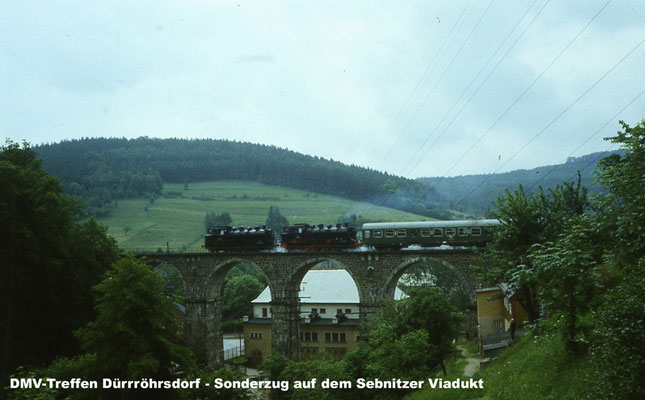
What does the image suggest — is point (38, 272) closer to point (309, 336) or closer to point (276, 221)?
point (309, 336)

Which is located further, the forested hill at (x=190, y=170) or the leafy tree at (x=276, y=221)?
the forested hill at (x=190, y=170)

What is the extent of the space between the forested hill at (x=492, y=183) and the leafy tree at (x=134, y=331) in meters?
82.3

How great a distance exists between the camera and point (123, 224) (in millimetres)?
93250

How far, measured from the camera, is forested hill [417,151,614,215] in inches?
3684

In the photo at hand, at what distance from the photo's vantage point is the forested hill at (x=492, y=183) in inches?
3684

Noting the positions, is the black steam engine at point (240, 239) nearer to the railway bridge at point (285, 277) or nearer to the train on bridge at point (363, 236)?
the train on bridge at point (363, 236)

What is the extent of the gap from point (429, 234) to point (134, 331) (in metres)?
22.5

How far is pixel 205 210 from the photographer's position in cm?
10194

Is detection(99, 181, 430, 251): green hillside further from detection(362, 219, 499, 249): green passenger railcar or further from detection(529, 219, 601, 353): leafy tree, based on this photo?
detection(529, 219, 601, 353): leafy tree

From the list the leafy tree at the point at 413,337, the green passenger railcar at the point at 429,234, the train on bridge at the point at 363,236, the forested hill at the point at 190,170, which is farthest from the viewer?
the forested hill at the point at 190,170

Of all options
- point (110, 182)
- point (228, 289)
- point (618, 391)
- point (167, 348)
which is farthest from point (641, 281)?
point (110, 182)

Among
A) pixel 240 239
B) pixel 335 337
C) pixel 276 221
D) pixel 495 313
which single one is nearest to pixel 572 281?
pixel 495 313

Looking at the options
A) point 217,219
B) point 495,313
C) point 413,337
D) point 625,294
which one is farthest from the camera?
point 217,219

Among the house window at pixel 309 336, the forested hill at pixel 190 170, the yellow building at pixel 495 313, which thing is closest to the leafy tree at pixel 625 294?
the yellow building at pixel 495 313
